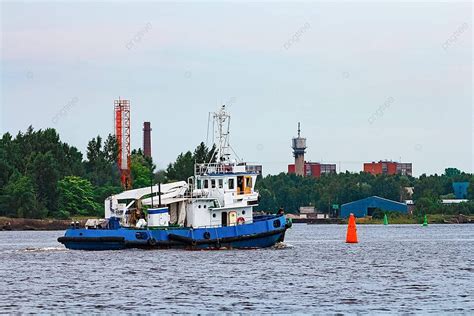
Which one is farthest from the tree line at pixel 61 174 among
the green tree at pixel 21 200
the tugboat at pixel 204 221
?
the tugboat at pixel 204 221

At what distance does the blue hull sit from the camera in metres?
74.9

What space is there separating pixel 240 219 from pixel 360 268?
1337cm

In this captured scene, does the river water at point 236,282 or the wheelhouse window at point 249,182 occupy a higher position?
the wheelhouse window at point 249,182

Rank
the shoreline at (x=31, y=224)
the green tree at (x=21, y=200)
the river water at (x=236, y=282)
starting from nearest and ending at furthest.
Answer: the river water at (x=236, y=282), the shoreline at (x=31, y=224), the green tree at (x=21, y=200)

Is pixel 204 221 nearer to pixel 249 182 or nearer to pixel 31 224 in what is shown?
pixel 249 182

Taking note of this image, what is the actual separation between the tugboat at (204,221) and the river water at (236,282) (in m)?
0.91

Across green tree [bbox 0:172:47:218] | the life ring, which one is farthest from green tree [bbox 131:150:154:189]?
the life ring

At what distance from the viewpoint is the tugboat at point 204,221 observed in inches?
2953

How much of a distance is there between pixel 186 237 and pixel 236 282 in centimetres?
2040

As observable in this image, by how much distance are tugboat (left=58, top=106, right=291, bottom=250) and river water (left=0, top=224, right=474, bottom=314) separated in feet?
2.97

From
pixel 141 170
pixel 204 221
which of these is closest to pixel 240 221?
pixel 204 221

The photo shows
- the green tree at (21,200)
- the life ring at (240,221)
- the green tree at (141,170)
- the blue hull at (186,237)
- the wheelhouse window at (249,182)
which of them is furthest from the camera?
the green tree at (141,170)

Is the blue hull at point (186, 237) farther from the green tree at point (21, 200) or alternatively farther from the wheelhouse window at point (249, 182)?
the green tree at point (21, 200)

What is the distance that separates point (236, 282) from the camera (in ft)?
180
